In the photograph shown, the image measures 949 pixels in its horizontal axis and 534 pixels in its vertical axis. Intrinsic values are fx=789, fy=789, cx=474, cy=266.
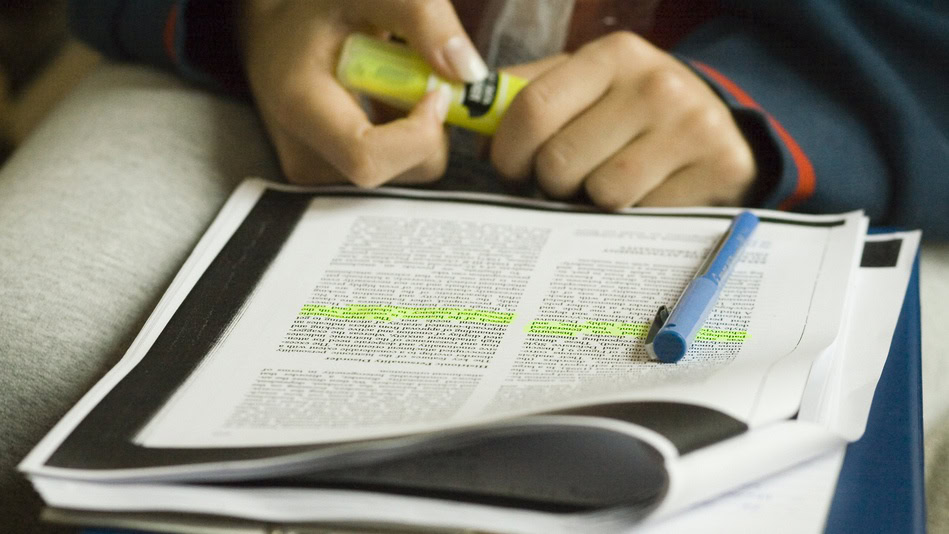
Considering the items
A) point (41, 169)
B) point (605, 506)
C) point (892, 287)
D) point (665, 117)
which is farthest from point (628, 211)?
point (41, 169)

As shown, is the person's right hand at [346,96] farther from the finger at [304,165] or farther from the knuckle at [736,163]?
the knuckle at [736,163]

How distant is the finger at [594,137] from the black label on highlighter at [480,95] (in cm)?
5

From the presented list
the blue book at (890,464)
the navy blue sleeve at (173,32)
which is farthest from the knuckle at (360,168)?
the blue book at (890,464)

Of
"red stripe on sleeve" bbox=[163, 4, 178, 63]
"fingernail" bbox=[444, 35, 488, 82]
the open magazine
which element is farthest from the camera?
"red stripe on sleeve" bbox=[163, 4, 178, 63]

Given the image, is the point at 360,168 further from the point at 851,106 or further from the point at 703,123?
the point at 851,106

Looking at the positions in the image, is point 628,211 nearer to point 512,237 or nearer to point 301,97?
point 512,237

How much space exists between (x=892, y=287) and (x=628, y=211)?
0.56ft

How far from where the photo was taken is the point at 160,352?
1.38ft

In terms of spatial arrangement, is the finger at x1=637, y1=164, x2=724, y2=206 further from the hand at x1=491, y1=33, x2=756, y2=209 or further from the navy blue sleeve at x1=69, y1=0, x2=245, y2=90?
the navy blue sleeve at x1=69, y1=0, x2=245, y2=90

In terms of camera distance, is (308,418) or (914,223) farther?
(914,223)

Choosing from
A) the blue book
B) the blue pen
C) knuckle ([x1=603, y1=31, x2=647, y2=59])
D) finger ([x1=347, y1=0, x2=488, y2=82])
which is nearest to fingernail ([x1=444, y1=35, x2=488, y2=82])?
finger ([x1=347, y1=0, x2=488, y2=82])

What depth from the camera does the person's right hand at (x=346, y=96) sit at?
1.75 ft

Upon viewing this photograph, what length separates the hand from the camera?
0.55 meters

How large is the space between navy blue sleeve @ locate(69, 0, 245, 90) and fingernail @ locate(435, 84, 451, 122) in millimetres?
248
